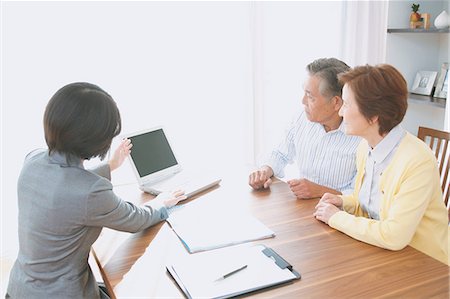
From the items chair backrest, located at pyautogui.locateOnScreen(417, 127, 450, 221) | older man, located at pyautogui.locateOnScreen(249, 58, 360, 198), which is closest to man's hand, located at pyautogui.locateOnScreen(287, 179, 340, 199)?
older man, located at pyautogui.locateOnScreen(249, 58, 360, 198)

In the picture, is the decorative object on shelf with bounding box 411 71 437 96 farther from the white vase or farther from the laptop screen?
the laptop screen

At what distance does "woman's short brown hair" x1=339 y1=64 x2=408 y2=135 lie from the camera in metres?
1.41

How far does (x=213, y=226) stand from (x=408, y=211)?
0.59 metres

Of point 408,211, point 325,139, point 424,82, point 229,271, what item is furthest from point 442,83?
point 229,271

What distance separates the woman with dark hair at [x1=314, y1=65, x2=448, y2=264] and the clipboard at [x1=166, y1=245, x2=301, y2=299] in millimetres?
302

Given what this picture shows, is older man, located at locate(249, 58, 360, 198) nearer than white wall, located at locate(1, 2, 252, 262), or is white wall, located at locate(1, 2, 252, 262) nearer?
older man, located at locate(249, 58, 360, 198)

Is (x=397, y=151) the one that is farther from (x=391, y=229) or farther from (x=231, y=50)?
(x=231, y=50)

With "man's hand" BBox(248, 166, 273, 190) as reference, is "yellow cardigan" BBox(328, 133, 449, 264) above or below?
above

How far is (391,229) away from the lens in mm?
1283

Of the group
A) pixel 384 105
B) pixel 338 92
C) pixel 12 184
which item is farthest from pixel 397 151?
pixel 12 184

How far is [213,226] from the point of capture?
4.79 feet

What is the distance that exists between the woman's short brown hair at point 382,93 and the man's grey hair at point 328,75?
420 mm

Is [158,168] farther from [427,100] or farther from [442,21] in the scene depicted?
[442,21]

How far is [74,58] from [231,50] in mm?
967
